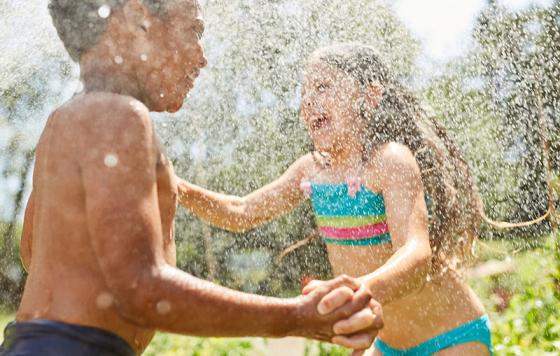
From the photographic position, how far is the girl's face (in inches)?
121

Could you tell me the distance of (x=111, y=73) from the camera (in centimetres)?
202

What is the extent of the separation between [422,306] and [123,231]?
5.39ft

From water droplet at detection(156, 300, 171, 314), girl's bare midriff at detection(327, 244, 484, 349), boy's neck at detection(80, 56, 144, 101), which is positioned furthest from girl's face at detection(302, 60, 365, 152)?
water droplet at detection(156, 300, 171, 314)

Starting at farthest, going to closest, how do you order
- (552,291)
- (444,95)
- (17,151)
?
1. (17,151)
2. (444,95)
3. (552,291)

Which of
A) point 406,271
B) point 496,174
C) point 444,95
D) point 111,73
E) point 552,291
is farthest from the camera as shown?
point 496,174

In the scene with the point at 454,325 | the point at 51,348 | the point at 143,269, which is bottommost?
the point at 454,325

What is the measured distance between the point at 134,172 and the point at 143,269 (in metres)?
0.21

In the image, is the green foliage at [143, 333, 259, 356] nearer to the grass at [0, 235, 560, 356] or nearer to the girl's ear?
the grass at [0, 235, 560, 356]

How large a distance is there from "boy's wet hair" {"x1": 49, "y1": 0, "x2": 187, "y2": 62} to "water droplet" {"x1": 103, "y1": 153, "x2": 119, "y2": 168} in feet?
1.44

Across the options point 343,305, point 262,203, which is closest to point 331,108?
point 262,203

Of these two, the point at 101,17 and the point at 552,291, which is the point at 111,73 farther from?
the point at 552,291

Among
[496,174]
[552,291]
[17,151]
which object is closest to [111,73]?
[552,291]

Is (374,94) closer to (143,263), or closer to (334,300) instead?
(334,300)

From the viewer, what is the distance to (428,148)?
3.18 meters
